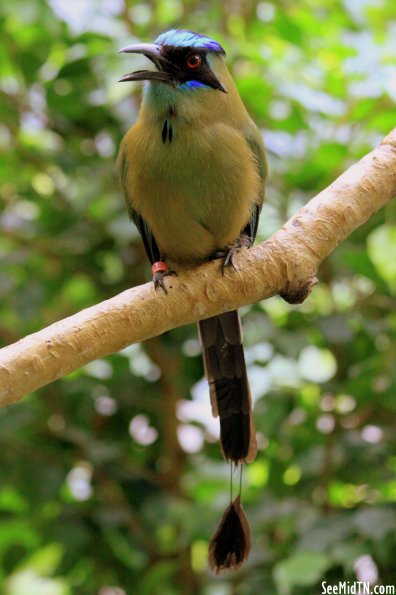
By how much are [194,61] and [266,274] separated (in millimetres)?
576

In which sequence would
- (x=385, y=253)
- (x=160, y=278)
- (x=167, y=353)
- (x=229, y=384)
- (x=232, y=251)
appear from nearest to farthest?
(x=160, y=278)
(x=232, y=251)
(x=229, y=384)
(x=167, y=353)
(x=385, y=253)

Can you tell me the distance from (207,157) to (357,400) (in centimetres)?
76

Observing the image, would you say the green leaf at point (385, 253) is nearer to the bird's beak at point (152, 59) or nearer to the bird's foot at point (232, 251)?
the bird's foot at point (232, 251)

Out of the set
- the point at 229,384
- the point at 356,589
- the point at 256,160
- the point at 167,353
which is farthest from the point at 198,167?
the point at 356,589

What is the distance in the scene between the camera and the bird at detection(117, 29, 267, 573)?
200 cm

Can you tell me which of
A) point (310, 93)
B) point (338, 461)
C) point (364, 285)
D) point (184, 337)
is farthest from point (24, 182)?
point (338, 461)

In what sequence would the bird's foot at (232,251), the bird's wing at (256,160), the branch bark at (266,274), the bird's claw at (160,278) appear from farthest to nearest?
the bird's wing at (256,160) < the bird's foot at (232,251) < the bird's claw at (160,278) < the branch bark at (266,274)

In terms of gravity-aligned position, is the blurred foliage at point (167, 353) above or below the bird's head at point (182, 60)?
below

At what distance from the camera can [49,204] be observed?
106 inches

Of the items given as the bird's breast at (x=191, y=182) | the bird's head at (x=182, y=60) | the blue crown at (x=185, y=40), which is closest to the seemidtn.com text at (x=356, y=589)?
the bird's breast at (x=191, y=182)

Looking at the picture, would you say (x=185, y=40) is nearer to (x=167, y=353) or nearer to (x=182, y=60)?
(x=182, y=60)

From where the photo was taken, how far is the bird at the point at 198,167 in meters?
2.00

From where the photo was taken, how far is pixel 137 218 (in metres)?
2.21

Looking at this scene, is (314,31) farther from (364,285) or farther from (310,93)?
(364,285)
